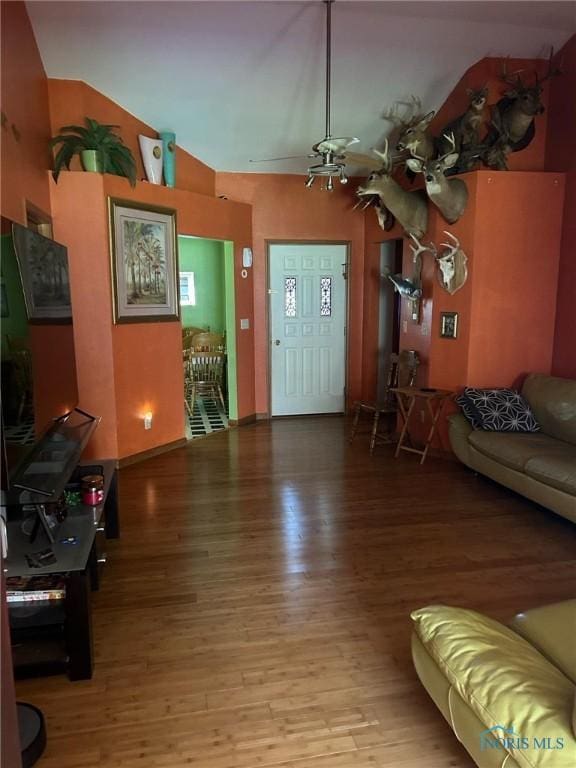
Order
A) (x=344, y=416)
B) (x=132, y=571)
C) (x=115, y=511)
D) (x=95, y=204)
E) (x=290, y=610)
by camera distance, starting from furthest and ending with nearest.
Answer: (x=344, y=416) < (x=95, y=204) < (x=115, y=511) < (x=132, y=571) < (x=290, y=610)

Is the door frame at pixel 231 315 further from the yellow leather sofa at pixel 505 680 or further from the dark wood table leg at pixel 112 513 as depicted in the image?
the yellow leather sofa at pixel 505 680

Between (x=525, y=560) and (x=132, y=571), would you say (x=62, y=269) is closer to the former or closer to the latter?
(x=132, y=571)

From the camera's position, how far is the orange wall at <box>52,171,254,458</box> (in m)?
4.27

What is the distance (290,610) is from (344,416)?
4153 mm

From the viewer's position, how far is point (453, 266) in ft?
15.2

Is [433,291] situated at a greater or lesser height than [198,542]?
greater

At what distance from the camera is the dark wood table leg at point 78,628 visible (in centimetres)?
213

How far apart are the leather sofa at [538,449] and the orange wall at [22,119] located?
11.9 ft

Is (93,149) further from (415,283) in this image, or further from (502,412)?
(502,412)

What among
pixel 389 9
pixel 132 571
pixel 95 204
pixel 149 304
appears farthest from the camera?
pixel 149 304

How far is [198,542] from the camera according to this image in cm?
336

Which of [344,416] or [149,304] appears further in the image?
[344,416]

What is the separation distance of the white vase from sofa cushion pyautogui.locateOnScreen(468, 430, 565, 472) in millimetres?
3575

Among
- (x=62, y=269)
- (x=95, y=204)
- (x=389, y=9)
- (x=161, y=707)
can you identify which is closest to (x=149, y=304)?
(x=95, y=204)
